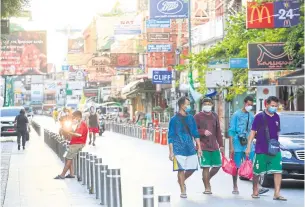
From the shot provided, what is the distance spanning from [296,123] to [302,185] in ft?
4.16

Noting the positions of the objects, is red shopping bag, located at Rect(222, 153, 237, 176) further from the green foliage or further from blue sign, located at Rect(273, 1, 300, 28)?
the green foliage

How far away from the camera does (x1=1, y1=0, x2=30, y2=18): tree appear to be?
1688cm

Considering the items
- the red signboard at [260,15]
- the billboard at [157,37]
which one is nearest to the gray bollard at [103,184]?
the red signboard at [260,15]

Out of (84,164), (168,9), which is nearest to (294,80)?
(84,164)

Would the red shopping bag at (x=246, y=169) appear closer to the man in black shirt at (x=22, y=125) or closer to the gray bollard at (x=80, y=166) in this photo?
the gray bollard at (x=80, y=166)

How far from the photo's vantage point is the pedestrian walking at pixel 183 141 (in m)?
16.1

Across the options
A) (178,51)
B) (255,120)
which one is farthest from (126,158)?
(178,51)

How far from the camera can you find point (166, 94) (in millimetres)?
70625

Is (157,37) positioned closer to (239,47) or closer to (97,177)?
(239,47)

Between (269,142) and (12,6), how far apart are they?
5405 millimetres

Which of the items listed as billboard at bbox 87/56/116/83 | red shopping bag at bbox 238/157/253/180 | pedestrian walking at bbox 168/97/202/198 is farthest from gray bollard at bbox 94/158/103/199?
billboard at bbox 87/56/116/83

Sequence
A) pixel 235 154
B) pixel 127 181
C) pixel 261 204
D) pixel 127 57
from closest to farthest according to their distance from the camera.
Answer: pixel 261 204
pixel 235 154
pixel 127 181
pixel 127 57

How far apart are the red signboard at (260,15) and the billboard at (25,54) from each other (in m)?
26.3

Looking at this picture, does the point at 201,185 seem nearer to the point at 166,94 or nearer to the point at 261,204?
the point at 261,204
